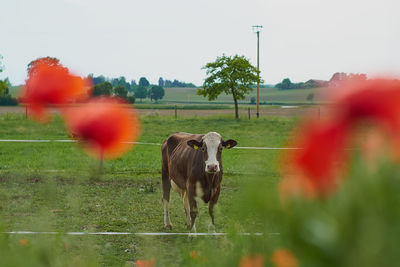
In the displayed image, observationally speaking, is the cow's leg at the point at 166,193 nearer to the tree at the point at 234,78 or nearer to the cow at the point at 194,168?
the cow at the point at 194,168

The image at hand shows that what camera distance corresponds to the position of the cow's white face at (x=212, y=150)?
824cm

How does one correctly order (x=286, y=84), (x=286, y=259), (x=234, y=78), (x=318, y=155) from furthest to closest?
(x=286, y=84) < (x=234, y=78) < (x=286, y=259) < (x=318, y=155)

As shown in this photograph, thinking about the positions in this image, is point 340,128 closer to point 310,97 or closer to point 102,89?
point 310,97

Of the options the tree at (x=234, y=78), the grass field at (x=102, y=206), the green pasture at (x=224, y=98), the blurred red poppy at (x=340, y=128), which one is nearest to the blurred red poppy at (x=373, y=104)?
the blurred red poppy at (x=340, y=128)

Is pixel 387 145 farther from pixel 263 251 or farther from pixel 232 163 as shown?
pixel 232 163

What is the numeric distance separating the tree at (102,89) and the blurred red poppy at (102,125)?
0.14m

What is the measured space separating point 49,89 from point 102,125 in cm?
17

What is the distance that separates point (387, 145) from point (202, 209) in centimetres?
992

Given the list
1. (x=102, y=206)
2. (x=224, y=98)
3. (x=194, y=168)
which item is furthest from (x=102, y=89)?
(x=224, y=98)

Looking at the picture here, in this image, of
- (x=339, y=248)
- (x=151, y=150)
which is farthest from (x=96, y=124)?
(x=151, y=150)

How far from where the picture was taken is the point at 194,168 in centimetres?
902

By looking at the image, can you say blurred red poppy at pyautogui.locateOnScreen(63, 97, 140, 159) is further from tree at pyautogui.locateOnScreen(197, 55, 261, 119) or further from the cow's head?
tree at pyautogui.locateOnScreen(197, 55, 261, 119)

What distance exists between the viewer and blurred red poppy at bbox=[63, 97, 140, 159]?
120 centimetres

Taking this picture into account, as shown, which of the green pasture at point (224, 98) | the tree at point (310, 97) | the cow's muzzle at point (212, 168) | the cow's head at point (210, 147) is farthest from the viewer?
the green pasture at point (224, 98)
